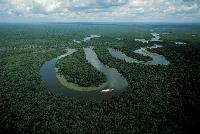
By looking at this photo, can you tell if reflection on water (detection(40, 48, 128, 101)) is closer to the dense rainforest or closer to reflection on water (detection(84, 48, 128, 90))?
reflection on water (detection(84, 48, 128, 90))

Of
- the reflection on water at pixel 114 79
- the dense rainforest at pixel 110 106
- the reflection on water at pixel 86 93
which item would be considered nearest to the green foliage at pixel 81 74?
the dense rainforest at pixel 110 106

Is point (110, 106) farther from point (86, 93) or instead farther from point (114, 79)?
point (114, 79)

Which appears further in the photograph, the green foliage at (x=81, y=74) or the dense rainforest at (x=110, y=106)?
the green foliage at (x=81, y=74)

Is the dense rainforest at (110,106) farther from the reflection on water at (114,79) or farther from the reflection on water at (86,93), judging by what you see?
the reflection on water at (86,93)

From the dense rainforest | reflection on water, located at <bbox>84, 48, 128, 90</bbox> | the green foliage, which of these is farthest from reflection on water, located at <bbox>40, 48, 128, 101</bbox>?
the green foliage

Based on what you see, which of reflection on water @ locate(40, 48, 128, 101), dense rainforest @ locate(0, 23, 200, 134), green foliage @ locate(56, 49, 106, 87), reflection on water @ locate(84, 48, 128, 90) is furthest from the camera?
green foliage @ locate(56, 49, 106, 87)

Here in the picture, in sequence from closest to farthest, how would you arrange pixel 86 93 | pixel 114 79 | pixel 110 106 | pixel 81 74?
pixel 110 106 → pixel 86 93 → pixel 114 79 → pixel 81 74

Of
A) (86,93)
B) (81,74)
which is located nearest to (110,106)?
(86,93)

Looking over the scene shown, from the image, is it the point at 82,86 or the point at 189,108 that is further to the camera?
the point at 82,86

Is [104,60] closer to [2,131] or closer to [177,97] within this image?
[177,97]

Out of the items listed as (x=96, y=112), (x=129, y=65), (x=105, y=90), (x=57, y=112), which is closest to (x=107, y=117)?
(x=96, y=112)

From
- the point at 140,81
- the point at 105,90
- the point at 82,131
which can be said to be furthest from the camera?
the point at 140,81
